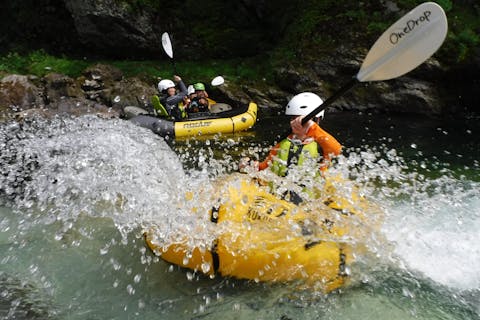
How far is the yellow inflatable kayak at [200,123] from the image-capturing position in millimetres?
8188

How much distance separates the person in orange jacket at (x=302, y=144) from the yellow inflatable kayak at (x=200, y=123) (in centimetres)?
477

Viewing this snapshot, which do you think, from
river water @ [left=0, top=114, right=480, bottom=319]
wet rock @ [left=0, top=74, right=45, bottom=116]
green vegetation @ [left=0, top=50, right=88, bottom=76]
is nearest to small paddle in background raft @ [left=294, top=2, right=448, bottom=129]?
river water @ [left=0, top=114, right=480, bottom=319]

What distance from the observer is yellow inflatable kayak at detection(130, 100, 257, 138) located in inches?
322

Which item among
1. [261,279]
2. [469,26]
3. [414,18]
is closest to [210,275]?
[261,279]

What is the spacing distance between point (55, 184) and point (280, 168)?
278cm

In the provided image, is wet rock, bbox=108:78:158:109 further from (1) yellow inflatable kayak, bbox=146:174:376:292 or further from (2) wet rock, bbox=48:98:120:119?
(1) yellow inflatable kayak, bbox=146:174:376:292

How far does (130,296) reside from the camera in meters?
3.04

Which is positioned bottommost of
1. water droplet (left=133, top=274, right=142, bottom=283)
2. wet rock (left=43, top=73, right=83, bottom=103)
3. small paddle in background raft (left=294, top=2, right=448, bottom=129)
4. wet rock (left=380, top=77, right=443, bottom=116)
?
wet rock (left=43, top=73, right=83, bottom=103)

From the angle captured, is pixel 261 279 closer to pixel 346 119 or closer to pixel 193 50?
pixel 346 119

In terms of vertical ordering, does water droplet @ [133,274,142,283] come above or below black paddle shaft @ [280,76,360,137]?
below

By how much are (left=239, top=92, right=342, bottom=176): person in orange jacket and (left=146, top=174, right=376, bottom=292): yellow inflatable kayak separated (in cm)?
51

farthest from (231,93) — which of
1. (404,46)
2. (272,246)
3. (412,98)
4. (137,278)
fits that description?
(272,246)

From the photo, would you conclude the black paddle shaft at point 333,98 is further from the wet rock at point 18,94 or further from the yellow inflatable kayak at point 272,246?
the wet rock at point 18,94

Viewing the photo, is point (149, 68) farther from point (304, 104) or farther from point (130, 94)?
point (304, 104)
